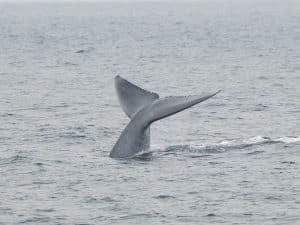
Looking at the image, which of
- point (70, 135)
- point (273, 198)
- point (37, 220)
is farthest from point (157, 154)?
point (37, 220)

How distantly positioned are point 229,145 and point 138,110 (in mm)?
4701

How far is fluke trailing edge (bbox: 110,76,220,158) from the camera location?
2253cm

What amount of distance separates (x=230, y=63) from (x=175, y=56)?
360 inches

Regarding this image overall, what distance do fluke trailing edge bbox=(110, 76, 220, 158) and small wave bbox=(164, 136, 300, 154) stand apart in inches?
102

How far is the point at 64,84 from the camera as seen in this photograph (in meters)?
48.8

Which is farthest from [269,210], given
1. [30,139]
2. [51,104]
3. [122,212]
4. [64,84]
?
[64,84]

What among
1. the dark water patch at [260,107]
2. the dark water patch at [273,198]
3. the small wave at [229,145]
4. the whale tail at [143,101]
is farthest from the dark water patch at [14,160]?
the dark water patch at [260,107]

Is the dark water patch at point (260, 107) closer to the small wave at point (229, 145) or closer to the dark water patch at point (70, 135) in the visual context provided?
the small wave at point (229, 145)

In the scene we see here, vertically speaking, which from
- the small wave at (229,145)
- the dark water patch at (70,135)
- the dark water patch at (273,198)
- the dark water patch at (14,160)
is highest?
the small wave at (229,145)

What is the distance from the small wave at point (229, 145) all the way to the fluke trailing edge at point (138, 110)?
102 inches

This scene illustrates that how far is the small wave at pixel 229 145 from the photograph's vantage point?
26.4m

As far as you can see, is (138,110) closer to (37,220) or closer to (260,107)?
(37,220)

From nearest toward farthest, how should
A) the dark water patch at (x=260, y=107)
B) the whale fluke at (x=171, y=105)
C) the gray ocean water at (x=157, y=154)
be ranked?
the gray ocean water at (x=157, y=154), the whale fluke at (x=171, y=105), the dark water patch at (x=260, y=107)

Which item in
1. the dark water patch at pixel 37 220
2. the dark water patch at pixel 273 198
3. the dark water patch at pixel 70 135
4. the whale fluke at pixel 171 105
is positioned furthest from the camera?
the dark water patch at pixel 70 135
